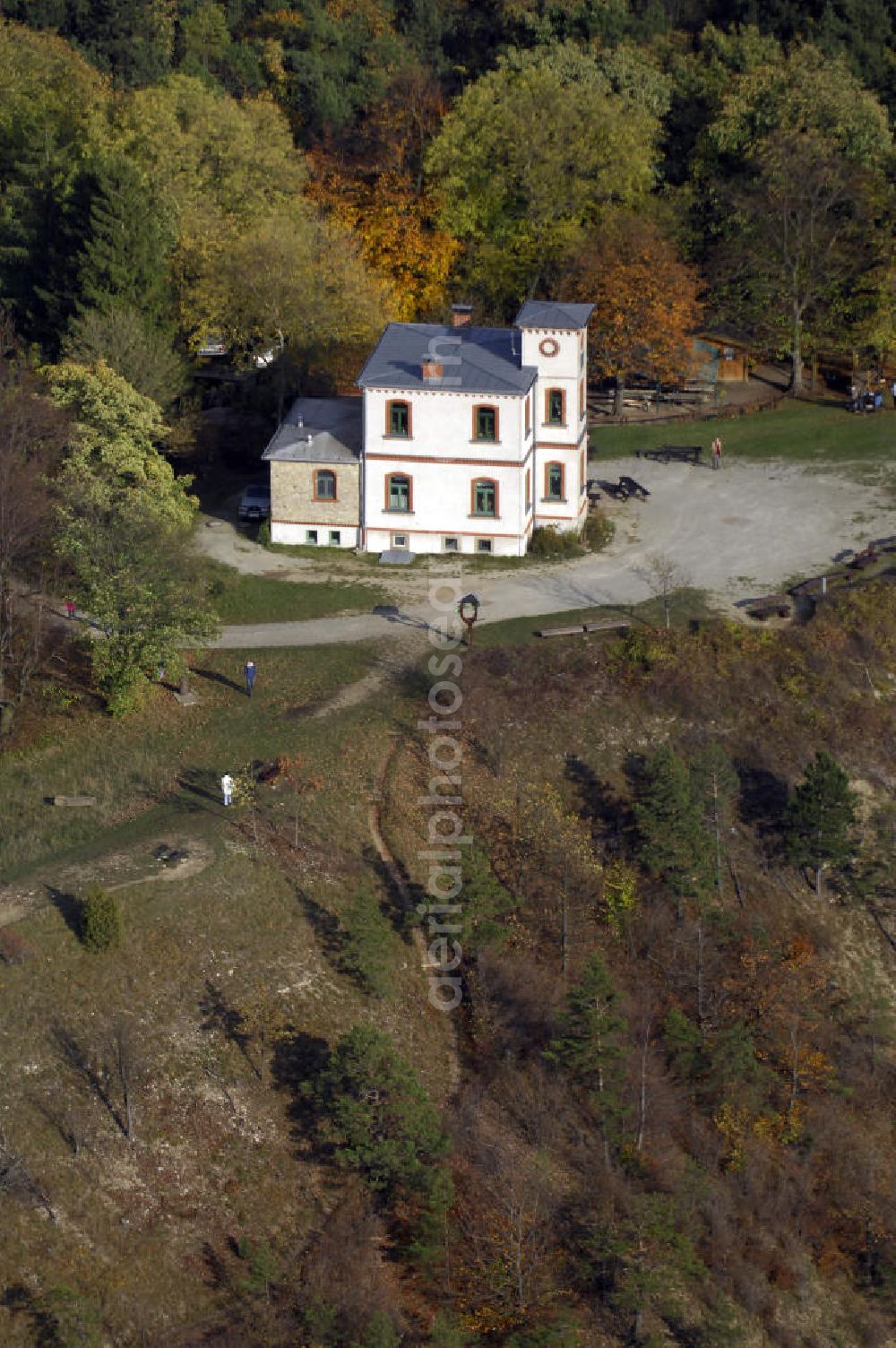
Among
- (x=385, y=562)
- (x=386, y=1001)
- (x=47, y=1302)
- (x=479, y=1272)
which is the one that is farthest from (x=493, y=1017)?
(x=385, y=562)

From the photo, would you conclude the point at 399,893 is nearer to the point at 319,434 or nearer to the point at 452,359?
the point at 319,434

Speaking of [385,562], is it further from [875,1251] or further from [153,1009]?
[875,1251]

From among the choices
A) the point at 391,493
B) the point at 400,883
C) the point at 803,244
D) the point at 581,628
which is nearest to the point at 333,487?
the point at 391,493

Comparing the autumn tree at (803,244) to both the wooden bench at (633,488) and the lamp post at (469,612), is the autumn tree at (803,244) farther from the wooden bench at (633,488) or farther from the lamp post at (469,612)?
the lamp post at (469,612)

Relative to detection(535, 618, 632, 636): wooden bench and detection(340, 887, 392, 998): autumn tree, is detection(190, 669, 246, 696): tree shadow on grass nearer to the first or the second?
detection(535, 618, 632, 636): wooden bench

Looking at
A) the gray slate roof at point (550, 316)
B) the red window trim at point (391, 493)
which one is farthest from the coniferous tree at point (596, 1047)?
the gray slate roof at point (550, 316)
